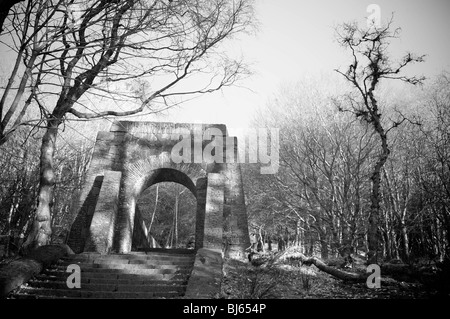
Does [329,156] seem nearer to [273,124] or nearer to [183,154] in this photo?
[273,124]

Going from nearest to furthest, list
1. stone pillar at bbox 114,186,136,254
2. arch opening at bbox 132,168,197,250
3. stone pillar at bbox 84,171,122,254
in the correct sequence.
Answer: stone pillar at bbox 84,171,122,254 → stone pillar at bbox 114,186,136,254 → arch opening at bbox 132,168,197,250

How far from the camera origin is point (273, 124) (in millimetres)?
15773

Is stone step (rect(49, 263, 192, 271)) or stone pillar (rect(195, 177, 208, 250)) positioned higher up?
stone pillar (rect(195, 177, 208, 250))

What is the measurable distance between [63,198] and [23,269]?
1681 centimetres

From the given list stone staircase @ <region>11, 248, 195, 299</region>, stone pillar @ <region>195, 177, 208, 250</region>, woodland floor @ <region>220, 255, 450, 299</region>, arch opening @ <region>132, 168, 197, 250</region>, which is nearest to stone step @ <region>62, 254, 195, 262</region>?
stone staircase @ <region>11, 248, 195, 299</region>

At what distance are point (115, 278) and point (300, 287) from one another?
14.3 feet

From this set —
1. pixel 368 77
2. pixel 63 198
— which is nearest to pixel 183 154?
pixel 368 77

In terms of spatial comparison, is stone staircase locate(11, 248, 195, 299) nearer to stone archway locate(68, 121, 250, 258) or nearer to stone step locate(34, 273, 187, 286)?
stone step locate(34, 273, 187, 286)

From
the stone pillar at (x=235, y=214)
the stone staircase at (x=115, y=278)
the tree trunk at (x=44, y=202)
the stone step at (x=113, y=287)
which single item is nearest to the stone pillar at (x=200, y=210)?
the stone pillar at (x=235, y=214)

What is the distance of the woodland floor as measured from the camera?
5.30 metres

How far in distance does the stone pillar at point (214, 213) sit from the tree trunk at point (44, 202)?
4669mm

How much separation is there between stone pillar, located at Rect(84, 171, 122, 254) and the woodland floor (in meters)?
4.14

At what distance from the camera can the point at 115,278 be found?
621cm

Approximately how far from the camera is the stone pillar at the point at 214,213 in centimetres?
859
